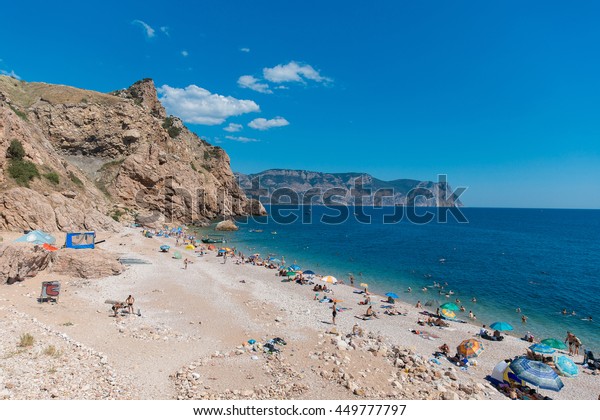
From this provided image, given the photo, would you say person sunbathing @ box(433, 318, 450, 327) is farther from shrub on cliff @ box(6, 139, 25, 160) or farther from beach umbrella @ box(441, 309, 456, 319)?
shrub on cliff @ box(6, 139, 25, 160)

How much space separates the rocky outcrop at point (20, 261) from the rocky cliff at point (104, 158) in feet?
45.1

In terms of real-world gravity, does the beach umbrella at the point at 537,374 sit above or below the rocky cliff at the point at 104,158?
below

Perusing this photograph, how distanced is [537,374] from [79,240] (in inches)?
1272

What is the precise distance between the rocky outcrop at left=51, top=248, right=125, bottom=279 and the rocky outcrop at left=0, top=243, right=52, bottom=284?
999 mm

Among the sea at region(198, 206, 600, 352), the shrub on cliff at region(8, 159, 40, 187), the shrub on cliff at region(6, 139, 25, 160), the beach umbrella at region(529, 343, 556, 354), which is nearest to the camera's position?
the beach umbrella at region(529, 343, 556, 354)

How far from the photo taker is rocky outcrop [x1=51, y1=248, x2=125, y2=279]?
22344 mm

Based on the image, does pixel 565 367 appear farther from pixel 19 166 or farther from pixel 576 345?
pixel 19 166

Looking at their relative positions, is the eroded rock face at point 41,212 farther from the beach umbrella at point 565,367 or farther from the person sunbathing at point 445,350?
the beach umbrella at point 565,367

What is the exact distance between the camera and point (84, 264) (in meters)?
23.0

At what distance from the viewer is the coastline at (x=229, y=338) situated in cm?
1139

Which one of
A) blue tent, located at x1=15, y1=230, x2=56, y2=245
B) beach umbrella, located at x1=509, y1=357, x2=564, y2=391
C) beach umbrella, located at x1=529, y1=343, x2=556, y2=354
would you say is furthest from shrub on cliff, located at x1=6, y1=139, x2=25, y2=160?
beach umbrella, located at x1=529, y1=343, x2=556, y2=354

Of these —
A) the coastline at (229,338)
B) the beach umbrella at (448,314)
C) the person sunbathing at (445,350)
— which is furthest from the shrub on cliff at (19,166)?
the beach umbrella at (448,314)

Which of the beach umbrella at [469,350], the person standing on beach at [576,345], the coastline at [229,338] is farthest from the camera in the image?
the person standing on beach at [576,345]

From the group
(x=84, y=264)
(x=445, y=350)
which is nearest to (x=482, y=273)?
(x=445, y=350)
